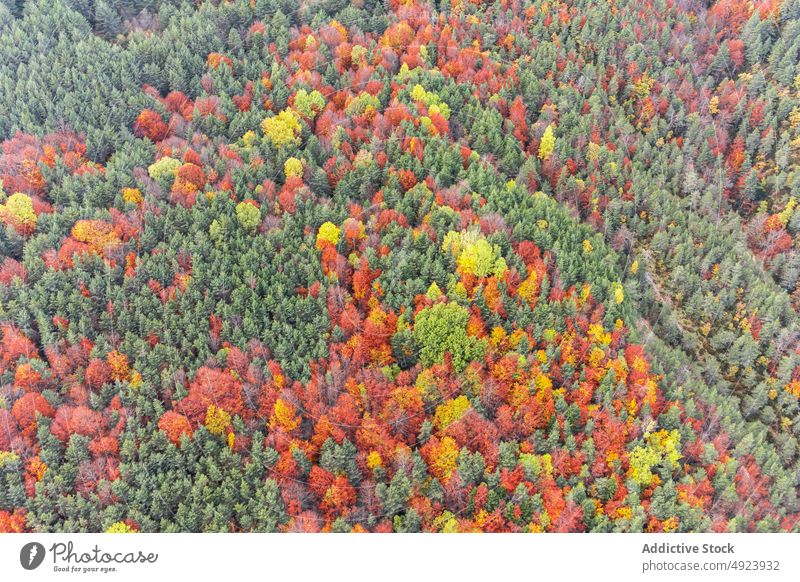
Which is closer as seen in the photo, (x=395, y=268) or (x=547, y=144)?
(x=395, y=268)

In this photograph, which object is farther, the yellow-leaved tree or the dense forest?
the yellow-leaved tree

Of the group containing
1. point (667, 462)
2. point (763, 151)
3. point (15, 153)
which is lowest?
point (667, 462)

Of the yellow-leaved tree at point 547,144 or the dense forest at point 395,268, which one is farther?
the yellow-leaved tree at point 547,144

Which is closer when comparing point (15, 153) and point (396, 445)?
point (396, 445)

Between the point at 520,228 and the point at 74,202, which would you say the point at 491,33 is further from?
the point at 74,202

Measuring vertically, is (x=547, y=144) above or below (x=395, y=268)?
above
